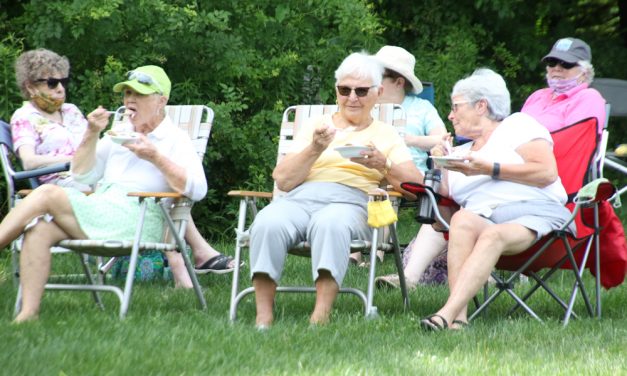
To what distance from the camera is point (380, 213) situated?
523cm

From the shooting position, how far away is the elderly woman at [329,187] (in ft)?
16.9

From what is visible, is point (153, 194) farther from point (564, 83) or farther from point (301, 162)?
point (564, 83)

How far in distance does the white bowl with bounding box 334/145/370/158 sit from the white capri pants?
0.86 ft

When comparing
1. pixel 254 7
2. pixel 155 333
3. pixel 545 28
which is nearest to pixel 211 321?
pixel 155 333

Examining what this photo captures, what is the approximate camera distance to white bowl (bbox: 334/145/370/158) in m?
5.15

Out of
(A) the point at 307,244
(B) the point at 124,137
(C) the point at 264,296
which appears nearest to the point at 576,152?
(A) the point at 307,244

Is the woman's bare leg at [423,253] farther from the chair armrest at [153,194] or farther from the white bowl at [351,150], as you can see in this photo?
the chair armrest at [153,194]

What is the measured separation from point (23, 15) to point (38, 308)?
4.49 metres

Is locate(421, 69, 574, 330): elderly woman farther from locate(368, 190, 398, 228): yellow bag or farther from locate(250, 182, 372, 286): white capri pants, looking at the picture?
locate(250, 182, 372, 286): white capri pants

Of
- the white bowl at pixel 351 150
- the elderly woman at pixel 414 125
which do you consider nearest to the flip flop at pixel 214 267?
the elderly woman at pixel 414 125

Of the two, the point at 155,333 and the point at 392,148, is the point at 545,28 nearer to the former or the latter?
the point at 392,148

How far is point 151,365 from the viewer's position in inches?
157

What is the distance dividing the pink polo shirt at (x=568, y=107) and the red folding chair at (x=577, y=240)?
1.25ft

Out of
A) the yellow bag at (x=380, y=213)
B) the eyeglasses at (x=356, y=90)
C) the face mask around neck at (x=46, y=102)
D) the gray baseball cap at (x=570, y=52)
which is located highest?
the gray baseball cap at (x=570, y=52)
